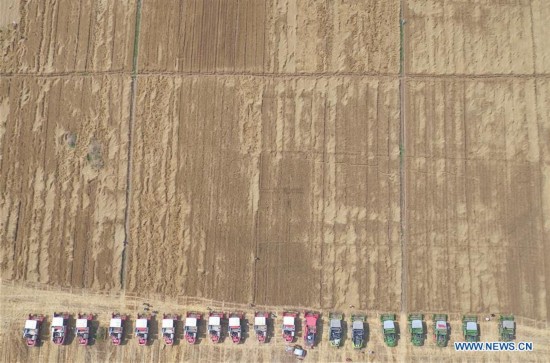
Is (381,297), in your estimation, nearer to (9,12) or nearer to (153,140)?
(153,140)

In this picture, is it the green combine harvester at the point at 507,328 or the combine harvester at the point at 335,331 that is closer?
the green combine harvester at the point at 507,328

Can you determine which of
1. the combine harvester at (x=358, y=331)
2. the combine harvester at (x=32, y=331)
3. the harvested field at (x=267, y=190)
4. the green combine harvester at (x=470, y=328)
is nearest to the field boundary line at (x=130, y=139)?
the harvested field at (x=267, y=190)

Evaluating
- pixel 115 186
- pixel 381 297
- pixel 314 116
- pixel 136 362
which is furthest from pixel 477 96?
pixel 136 362

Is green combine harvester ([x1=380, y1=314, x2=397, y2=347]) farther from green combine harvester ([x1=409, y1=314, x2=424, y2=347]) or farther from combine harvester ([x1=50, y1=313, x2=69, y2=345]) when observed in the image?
combine harvester ([x1=50, y1=313, x2=69, y2=345])

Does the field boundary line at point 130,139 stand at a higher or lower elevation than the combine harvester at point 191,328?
higher

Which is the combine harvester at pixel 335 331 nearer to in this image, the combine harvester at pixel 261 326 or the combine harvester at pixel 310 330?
the combine harvester at pixel 310 330

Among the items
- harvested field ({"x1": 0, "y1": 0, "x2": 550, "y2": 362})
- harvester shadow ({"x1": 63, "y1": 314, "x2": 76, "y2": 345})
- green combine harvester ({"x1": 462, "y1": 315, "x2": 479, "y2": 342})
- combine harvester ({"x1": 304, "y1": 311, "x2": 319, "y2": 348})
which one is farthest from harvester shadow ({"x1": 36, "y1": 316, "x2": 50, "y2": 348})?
green combine harvester ({"x1": 462, "y1": 315, "x2": 479, "y2": 342})

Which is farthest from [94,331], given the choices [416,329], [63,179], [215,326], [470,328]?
[470,328]
